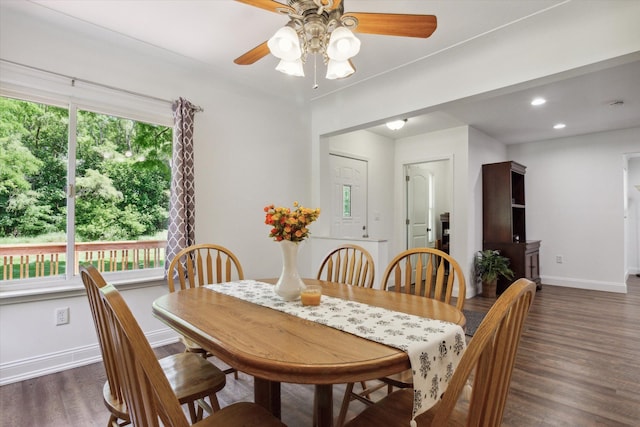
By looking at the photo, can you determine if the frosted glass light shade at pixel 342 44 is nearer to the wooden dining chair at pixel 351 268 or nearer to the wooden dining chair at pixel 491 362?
the wooden dining chair at pixel 351 268

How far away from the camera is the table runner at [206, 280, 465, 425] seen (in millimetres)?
980

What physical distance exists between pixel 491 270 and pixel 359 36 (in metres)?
3.75

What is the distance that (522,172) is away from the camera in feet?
17.7

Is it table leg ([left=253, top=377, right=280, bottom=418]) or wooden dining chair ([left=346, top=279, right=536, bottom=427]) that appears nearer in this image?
wooden dining chair ([left=346, top=279, right=536, bottom=427])

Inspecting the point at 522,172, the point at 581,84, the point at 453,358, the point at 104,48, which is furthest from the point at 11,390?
the point at 522,172

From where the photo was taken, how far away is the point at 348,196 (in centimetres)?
A: 484

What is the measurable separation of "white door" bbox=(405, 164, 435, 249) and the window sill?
13.6 ft

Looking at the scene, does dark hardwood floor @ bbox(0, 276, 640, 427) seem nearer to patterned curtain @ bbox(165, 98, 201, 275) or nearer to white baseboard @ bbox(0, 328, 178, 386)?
white baseboard @ bbox(0, 328, 178, 386)

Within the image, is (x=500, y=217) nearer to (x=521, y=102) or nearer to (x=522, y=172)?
(x=522, y=172)

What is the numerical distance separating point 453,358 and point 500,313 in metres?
0.47

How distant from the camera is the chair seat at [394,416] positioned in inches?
42.7

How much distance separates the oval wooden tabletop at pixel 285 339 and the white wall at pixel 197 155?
4.76 ft

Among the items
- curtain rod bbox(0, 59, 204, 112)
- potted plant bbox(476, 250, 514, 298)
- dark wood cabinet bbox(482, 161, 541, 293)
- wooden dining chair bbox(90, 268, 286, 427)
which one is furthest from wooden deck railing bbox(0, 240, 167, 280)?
dark wood cabinet bbox(482, 161, 541, 293)

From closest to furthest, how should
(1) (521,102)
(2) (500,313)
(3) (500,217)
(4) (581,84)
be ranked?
(2) (500,313), (4) (581,84), (1) (521,102), (3) (500,217)
